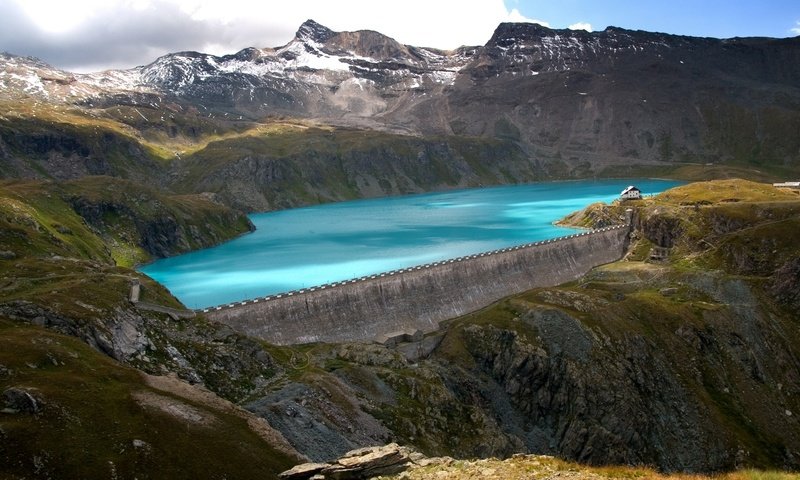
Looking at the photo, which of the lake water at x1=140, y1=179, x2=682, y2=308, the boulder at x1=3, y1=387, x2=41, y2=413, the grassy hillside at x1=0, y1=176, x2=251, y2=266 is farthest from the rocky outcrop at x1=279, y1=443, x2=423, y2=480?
the grassy hillside at x1=0, y1=176, x2=251, y2=266

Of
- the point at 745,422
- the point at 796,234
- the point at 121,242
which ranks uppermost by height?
the point at 121,242

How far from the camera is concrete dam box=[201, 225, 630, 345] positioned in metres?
83.1

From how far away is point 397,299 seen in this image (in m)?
96.2

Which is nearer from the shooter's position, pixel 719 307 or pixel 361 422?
pixel 361 422

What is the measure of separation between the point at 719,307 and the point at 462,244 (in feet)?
239

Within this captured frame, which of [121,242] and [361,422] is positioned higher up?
[121,242]

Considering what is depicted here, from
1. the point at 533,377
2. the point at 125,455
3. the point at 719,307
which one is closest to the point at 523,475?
the point at 125,455

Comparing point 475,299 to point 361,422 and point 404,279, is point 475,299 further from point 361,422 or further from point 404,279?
point 361,422

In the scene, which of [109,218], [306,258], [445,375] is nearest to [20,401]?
[445,375]

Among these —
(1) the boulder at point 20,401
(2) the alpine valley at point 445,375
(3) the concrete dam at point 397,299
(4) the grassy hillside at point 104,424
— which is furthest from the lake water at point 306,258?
(1) the boulder at point 20,401

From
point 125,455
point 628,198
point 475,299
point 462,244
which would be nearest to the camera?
point 125,455

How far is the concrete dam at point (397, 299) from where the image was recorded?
83.1 metres

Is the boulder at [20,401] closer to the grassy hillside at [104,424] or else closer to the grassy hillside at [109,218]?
the grassy hillside at [104,424]

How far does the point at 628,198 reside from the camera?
177m
